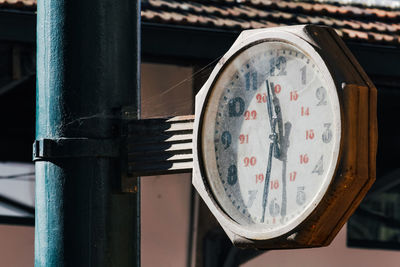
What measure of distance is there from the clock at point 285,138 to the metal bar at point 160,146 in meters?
0.05

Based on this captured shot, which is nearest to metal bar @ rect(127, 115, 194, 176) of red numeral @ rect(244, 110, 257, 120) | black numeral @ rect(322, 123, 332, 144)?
red numeral @ rect(244, 110, 257, 120)

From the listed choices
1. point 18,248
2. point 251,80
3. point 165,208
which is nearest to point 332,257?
point 165,208

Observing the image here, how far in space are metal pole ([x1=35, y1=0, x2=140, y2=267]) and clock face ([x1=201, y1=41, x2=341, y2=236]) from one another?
0.20m

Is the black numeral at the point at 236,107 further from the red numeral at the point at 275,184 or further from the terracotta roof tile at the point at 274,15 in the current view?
the terracotta roof tile at the point at 274,15

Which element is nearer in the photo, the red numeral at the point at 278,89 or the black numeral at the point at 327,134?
the black numeral at the point at 327,134

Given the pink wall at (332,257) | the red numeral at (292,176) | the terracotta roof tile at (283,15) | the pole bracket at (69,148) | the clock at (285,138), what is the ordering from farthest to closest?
the pink wall at (332,257)
the terracotta roof tile at (283,15)
the pole bracket at (69,148)
the red numeral at (292,176)
the clock at (285,138)

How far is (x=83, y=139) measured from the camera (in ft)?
7.68

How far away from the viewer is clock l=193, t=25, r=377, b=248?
2.04 m

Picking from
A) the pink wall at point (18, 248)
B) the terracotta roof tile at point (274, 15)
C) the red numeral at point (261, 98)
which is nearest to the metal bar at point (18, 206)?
the pink wall at point (18, 248)

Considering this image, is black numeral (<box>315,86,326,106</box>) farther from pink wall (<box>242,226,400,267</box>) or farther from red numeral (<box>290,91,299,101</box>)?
pink wall (<box>242,226,400,267</box>)

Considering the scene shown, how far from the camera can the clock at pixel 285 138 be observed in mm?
2037

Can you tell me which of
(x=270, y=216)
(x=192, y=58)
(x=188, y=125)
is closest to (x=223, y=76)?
(x=188, y=125)

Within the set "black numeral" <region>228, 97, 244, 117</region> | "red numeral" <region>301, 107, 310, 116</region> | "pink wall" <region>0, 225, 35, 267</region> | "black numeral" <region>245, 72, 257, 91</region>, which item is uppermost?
"black numeral" <region>245, 72, 257, 91</region>

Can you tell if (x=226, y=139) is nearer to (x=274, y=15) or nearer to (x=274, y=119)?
(x=274, y=119)
